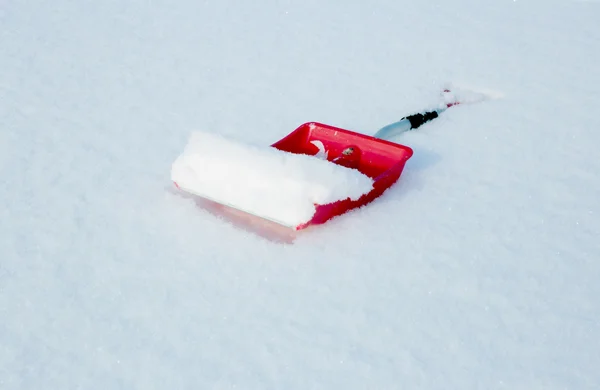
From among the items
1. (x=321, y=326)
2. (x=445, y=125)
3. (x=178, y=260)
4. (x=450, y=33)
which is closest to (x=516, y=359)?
(x=321, y=326)

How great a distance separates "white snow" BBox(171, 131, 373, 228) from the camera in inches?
65.3

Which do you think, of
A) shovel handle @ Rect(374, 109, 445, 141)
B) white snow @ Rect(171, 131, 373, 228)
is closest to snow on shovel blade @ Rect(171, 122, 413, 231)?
white snow @ Rect(171, 131, 373, 228)

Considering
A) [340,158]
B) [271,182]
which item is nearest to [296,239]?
[271,182]

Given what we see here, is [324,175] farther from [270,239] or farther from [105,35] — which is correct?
[105,35]

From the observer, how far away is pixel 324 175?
173 centimetres

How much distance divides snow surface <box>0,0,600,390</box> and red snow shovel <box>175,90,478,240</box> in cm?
5

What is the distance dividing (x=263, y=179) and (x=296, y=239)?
0.66ft

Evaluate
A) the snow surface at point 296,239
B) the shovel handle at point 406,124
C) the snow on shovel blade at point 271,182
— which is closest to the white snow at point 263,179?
the snow on shovel blade at point 271,182

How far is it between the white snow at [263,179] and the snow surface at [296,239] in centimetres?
11

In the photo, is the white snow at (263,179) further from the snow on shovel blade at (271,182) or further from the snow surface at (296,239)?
the snow surface at (296,239)

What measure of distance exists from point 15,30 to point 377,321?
293 cm

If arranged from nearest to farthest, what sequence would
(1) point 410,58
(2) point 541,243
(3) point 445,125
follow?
1. (2) point 541,243
2. (3) point 445,125
3. (1) point 410,58

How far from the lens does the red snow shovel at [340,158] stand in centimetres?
178

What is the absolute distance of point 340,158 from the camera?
6.75 ft
